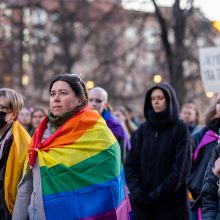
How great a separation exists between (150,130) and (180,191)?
28.4 inches

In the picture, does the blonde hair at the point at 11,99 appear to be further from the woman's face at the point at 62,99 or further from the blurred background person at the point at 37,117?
the blurred background person at the point at 37,117

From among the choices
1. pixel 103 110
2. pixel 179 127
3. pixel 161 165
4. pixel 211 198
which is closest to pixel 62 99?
pixel 211 198

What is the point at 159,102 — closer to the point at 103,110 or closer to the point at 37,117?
the point at 103,110

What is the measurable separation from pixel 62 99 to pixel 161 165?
1.99 metres

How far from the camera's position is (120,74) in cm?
3434

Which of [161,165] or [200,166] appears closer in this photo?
[200,166]

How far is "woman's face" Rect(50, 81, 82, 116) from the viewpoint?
4625 mm

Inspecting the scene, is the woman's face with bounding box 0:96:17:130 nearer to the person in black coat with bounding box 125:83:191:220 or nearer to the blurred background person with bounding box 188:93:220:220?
the person in black coat with bounding box 125:83:191:220

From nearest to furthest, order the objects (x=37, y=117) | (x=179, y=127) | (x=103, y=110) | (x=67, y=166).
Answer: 1. (x=67, y=166)
2. (x=179, y=127)
3. (x=103, y=110)
4. (x=37, y=117)

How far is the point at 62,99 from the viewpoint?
4.63 metres

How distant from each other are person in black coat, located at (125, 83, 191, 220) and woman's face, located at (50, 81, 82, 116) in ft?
6.05

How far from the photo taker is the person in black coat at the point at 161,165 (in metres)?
6.20

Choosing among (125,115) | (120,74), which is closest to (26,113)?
(125,115)

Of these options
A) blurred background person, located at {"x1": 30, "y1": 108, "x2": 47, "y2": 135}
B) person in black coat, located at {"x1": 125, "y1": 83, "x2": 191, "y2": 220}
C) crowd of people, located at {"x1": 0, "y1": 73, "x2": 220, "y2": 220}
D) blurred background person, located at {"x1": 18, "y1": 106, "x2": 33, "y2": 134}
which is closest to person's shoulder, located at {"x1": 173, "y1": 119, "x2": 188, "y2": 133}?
person in black coat, located at {"x1": 125, "y1": 83, "x2": 191, "y2": 220}
